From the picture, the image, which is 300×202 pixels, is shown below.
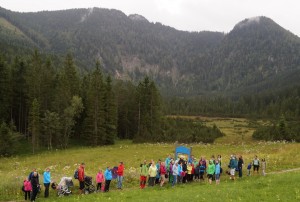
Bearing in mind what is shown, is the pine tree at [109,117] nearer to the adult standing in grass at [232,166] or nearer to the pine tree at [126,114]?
the pine tree at [126,114]

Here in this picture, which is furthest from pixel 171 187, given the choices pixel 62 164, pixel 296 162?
pixel 62 164

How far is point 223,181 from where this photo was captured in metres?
33.7

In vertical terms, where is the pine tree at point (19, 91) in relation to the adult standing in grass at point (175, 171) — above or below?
above

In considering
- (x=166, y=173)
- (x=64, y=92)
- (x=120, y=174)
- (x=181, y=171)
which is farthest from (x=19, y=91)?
(x=181, y=171)

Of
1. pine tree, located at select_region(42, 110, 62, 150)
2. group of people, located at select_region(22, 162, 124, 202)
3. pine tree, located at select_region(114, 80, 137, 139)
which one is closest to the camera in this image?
group of people, located at select_region(22, 162, 124, 202)

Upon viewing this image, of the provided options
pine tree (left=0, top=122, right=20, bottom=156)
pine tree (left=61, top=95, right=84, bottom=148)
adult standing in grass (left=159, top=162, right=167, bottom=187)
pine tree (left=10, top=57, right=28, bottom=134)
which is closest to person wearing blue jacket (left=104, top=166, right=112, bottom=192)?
adult standing in grass (left=159, top=162, right=167, bottom=187)

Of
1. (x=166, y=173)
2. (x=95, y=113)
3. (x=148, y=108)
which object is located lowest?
(x=166, y=173)

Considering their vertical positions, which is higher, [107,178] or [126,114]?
[126,114]

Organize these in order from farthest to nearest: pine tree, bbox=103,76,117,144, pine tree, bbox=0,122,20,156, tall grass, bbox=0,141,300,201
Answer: pine tree, bbox=103,76,117,144, pine tree, bbox=0,122,20,156, tall grass, bbox=0,141,300,201

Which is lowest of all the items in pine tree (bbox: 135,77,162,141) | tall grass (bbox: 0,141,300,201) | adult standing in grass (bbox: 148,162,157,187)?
tall grass (bbox: 0,141,300,201)

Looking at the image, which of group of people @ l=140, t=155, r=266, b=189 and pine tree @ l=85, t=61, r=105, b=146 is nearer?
group of people @ l=140, t=155, r=266, b=189

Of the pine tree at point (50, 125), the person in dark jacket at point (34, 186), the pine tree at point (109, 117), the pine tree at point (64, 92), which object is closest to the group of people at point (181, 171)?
the person in dark jacket at point (34, 186)

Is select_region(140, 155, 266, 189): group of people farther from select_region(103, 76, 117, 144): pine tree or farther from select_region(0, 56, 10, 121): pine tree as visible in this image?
select_region(0, 56, 10, 121): pine tree

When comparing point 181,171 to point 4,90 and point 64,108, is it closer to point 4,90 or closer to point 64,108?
point 64,108
